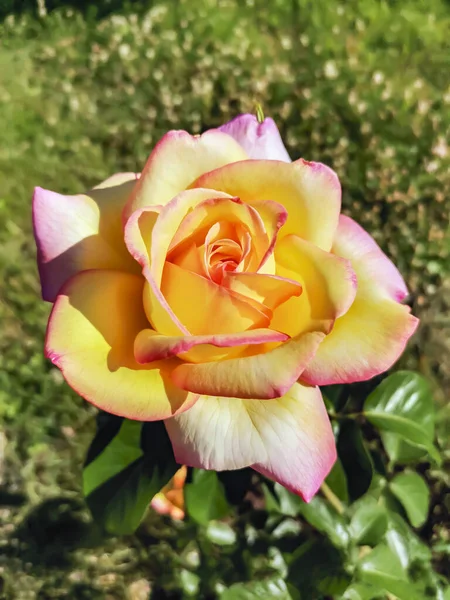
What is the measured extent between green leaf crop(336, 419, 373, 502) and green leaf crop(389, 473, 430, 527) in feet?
A: 0.69

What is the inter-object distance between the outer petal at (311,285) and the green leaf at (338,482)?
1.33 ft

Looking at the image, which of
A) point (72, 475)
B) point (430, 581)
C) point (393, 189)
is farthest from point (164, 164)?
point (393, 189)

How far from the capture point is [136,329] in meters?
0.63

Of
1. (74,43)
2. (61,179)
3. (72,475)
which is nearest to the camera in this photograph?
(72,475)

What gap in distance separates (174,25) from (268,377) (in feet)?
7.97

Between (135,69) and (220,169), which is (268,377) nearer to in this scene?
(220,169)

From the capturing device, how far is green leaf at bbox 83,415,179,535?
2.61 ft

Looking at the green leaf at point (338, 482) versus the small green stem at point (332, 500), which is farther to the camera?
the small green stem at point (332, 500)

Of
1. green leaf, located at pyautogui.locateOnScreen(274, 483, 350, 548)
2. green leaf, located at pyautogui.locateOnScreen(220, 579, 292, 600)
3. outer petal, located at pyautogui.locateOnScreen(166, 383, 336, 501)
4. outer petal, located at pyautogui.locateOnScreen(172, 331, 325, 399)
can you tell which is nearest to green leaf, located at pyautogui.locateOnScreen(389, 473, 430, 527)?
green leaf, located at pyautogui.locateOnScreen(274, 483, 350, 548)

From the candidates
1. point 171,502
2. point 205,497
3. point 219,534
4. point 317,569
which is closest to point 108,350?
point 205,497

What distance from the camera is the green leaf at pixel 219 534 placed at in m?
1.17

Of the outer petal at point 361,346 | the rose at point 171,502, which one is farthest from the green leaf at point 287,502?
the outer petal at point 361,346

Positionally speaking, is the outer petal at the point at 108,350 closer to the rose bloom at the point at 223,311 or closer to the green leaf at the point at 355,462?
the rose bloom at the point at 223,311

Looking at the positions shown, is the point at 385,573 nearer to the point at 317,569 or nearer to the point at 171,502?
the point at 317,569
